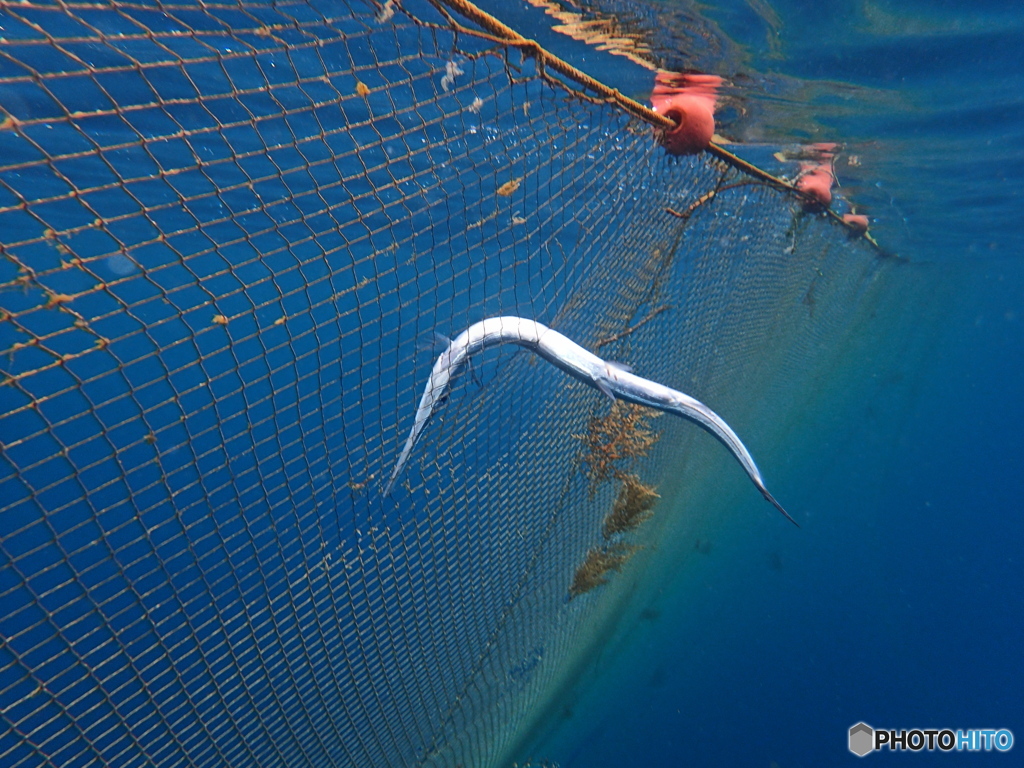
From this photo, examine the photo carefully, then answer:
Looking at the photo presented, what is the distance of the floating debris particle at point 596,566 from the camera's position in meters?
7.34

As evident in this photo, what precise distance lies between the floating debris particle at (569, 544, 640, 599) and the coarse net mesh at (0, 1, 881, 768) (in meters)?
0.04

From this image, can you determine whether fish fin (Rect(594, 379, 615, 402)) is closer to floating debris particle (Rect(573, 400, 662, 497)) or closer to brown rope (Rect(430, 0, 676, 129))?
A: floating debris particle (Rect(573, 400, 662, 497))

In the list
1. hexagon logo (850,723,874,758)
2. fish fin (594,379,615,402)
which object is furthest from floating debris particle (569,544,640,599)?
hexagon logo (850,723,874,758)

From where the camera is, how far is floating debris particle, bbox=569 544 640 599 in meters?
7.34

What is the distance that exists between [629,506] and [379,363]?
11.0ft

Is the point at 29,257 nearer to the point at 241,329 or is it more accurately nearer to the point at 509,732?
the point at 241,329

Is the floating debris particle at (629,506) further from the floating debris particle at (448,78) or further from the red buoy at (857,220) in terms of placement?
the red buoy at (857,220)

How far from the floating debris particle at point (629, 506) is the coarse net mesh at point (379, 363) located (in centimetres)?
5

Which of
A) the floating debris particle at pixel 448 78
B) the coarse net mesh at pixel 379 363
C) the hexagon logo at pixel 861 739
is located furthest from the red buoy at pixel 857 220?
the hexagon logo at pixel 861 739

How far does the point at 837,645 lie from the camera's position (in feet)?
60.6

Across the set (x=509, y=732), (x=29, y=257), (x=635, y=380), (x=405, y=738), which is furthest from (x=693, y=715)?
(x=29, y=257)

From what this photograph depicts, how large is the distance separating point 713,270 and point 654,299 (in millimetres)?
2063

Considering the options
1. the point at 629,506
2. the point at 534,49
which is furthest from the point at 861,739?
the point at 534,49

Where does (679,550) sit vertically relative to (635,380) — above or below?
below
